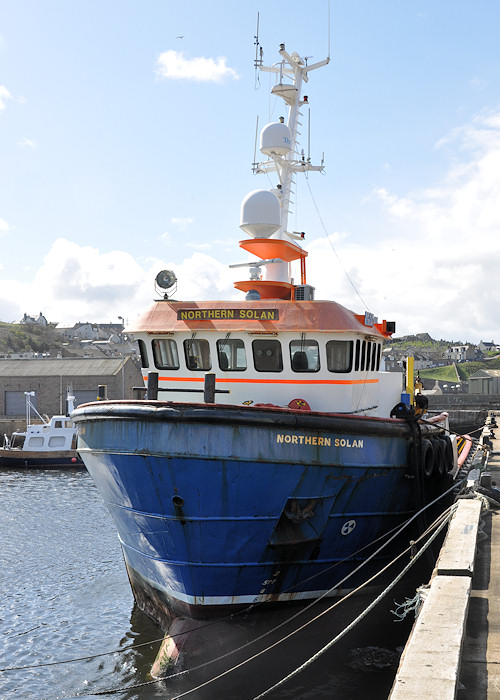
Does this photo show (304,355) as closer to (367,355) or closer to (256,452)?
(367,355)

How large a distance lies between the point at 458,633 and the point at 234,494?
Answer: 4234 millimetres

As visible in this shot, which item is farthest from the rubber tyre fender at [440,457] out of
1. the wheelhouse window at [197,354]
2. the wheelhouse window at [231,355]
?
the wheelhouse window at [197,354]

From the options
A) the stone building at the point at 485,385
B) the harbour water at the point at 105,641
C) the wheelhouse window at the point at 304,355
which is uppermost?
the wheelhouse window at the point at 304,355

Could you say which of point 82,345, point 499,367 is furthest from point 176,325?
point 82,345

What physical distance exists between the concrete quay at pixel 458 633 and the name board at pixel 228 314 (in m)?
4.49

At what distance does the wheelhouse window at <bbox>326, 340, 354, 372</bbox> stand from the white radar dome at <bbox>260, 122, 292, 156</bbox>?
672cm

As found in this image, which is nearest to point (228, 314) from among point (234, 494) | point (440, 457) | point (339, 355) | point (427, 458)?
point (339, 355)

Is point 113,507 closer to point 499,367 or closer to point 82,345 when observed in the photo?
point 499,367

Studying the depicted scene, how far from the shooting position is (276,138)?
16.3m

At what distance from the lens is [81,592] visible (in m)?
16.0

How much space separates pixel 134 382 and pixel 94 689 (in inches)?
1935

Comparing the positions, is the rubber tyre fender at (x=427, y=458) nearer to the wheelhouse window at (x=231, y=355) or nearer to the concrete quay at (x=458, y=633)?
the concrete quay at (x=458, y=633)

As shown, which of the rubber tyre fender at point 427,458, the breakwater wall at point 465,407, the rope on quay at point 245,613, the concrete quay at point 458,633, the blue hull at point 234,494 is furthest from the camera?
the breakwater wall at point 465,407

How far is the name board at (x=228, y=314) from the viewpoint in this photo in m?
11.4
